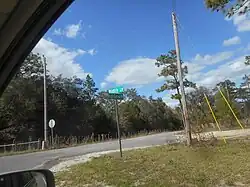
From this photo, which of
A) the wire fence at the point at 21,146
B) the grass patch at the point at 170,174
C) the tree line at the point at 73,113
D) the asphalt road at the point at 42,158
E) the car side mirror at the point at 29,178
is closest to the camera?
the car side mirror at the point at 29,178

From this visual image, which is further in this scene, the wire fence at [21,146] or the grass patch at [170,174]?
the wire fence at [21,146]

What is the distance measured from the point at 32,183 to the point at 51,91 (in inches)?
863

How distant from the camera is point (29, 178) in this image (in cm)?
145

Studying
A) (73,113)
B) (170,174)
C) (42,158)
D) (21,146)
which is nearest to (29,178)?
(170,174)

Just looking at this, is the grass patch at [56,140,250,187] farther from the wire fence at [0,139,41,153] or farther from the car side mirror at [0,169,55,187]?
the wire fence at [0,139,41,153]

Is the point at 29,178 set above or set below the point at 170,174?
above

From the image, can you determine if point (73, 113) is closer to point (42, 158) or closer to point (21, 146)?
point (21, 146)

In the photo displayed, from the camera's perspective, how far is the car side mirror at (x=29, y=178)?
133 centimetres

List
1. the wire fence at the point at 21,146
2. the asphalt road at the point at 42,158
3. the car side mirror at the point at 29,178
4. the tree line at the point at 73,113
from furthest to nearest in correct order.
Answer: the tree line at the point at 73,113
the wire fence at the point at 21,146
the asphalt road at the point at 42,158
the car side mirror at the point at 29,178

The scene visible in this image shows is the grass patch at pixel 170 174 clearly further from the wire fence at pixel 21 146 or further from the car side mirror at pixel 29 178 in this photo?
the wire fence at pixel 21 146

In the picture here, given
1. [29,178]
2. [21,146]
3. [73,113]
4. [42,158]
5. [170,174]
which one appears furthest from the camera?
[73,113]

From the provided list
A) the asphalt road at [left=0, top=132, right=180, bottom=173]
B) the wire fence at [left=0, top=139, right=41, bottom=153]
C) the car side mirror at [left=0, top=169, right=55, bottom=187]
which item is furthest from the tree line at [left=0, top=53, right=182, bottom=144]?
the car side mirror at [left=0, top=169, right=55, bottom=187]

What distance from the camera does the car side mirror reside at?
133 cm

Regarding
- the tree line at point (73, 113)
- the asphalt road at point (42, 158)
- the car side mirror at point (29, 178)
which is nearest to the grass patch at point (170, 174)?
the asphalt road at point (42, 158)
